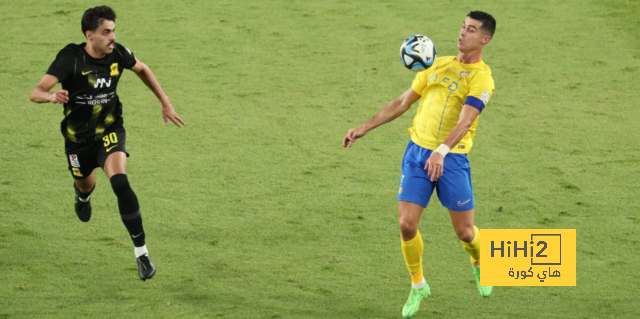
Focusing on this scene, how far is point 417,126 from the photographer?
5465 mm

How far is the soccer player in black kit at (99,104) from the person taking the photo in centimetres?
545

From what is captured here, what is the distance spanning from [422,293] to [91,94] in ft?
8.66

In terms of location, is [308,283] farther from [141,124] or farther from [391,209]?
[141,124]

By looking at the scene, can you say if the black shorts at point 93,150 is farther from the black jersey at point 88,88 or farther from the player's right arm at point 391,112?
the player's right arm at point 391,112

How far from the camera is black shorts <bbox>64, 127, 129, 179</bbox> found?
5.77m

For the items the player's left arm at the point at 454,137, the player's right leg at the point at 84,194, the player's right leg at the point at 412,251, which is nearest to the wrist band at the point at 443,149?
the player's left arm at the point at 454,137

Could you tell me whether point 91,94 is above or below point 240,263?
above

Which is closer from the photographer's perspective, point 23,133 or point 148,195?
point 148,195

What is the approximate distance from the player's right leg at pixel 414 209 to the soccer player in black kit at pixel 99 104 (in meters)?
1.71

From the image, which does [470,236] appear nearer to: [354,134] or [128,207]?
[354,134]

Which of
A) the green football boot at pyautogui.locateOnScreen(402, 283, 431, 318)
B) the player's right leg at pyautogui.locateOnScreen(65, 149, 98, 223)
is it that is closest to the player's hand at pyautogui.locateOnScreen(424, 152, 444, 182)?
the green football boot at pyautogui.locateOnScreen(402, 283, 431, 318)

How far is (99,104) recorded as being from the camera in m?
5.72

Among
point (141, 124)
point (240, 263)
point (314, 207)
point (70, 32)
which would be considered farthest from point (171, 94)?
point (240, 263)

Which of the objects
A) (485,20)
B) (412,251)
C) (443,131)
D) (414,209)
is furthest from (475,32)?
(412,251)
